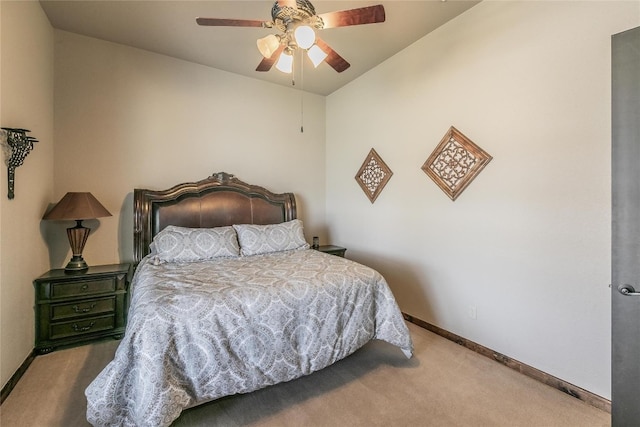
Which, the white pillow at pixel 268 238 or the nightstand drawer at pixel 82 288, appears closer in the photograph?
the nightstand drawer at pixel 82 288

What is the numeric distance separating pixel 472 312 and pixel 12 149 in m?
3.88

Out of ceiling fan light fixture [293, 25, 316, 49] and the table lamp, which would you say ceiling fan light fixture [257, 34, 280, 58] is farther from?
the table lamp

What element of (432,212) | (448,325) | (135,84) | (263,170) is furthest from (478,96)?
(135,84)

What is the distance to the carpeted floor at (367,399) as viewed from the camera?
1760 mm

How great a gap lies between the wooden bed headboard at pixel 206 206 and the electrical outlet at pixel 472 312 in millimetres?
2396

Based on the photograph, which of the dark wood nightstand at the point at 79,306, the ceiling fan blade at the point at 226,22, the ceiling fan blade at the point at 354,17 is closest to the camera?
the ceiling fan blade at the point at 354,17

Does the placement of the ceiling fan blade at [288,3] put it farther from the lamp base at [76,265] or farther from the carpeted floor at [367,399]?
the lamp base at [76,265]

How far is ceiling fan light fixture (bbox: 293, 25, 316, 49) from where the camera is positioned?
1847 mm

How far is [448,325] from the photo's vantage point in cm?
286

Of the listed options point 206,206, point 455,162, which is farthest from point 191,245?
point 455,162

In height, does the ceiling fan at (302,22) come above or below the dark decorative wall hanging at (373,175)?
above

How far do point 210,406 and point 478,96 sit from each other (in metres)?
3.20

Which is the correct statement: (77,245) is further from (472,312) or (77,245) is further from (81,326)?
(472,312)

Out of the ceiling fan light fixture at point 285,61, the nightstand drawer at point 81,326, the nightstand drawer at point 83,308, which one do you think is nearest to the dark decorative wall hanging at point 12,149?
the nightstand drawer at point 83,308
